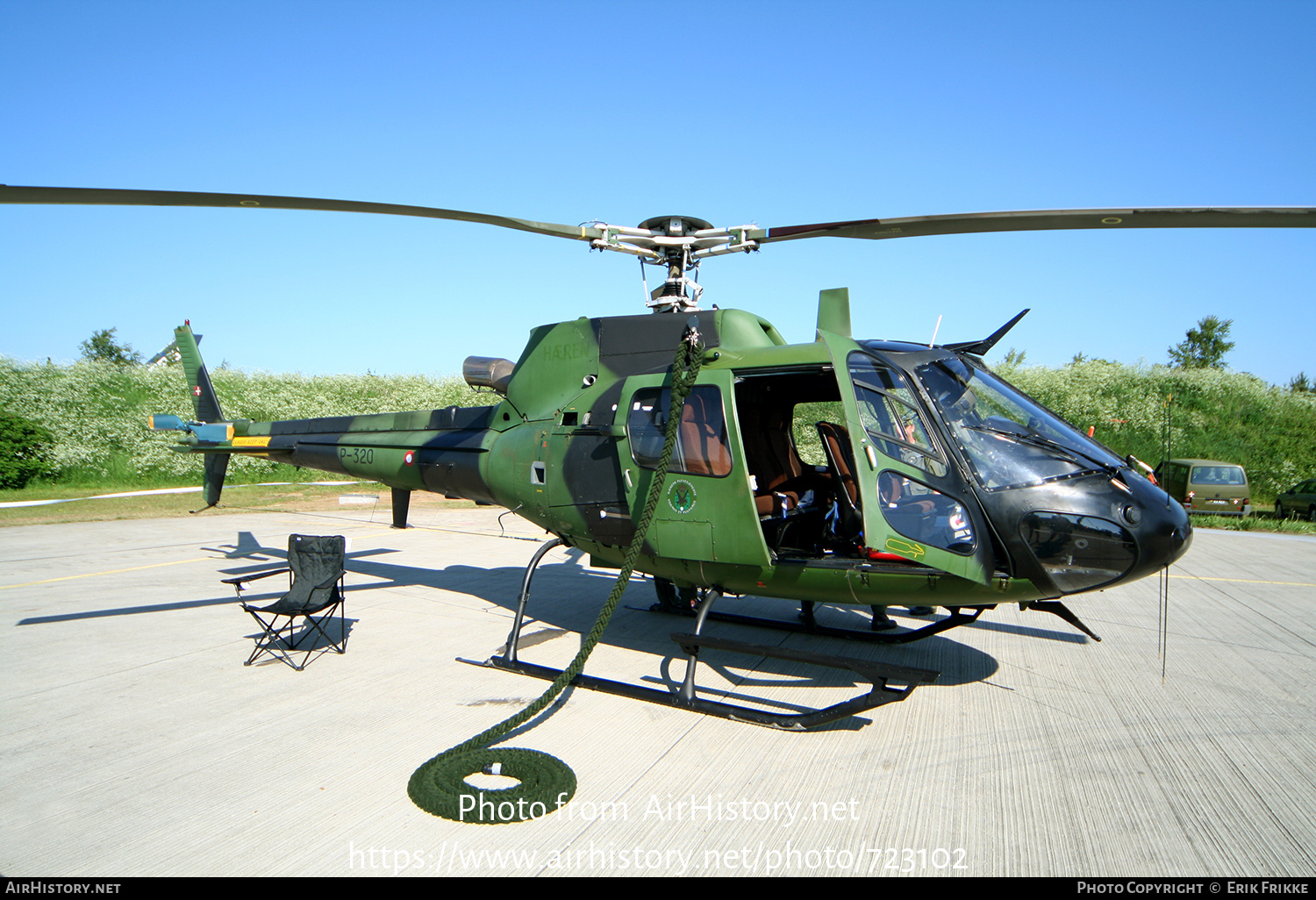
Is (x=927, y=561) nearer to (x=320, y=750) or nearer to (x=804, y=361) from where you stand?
(x=804, y=361)

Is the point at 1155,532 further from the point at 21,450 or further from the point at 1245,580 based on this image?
the point at 21,450

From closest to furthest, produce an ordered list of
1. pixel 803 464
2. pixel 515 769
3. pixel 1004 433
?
pixel 515 769 < pixel 1004 433 < pixel 803 464

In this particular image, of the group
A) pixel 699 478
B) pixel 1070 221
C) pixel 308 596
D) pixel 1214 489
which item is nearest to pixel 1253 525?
pixel 1214 489

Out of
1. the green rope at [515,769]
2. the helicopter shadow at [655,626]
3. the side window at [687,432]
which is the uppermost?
the side window at [687,432]

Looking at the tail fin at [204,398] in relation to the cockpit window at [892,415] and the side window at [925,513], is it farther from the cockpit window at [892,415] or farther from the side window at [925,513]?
the side window at [925,513]

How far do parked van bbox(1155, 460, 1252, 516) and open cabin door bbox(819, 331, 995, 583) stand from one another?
54.7 feet

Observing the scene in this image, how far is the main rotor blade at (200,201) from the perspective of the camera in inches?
178

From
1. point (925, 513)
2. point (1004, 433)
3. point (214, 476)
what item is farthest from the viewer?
point (214, 476)

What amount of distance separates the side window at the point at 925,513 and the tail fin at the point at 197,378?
9.28 m

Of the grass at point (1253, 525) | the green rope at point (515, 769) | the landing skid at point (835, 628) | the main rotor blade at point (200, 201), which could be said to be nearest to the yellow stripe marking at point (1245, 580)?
the landing skid at point (835, 628)

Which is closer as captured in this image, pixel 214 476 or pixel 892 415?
pixel 892 415

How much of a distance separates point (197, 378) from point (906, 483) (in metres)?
9.87

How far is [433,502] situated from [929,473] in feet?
61.6

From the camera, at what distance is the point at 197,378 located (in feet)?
33.2
